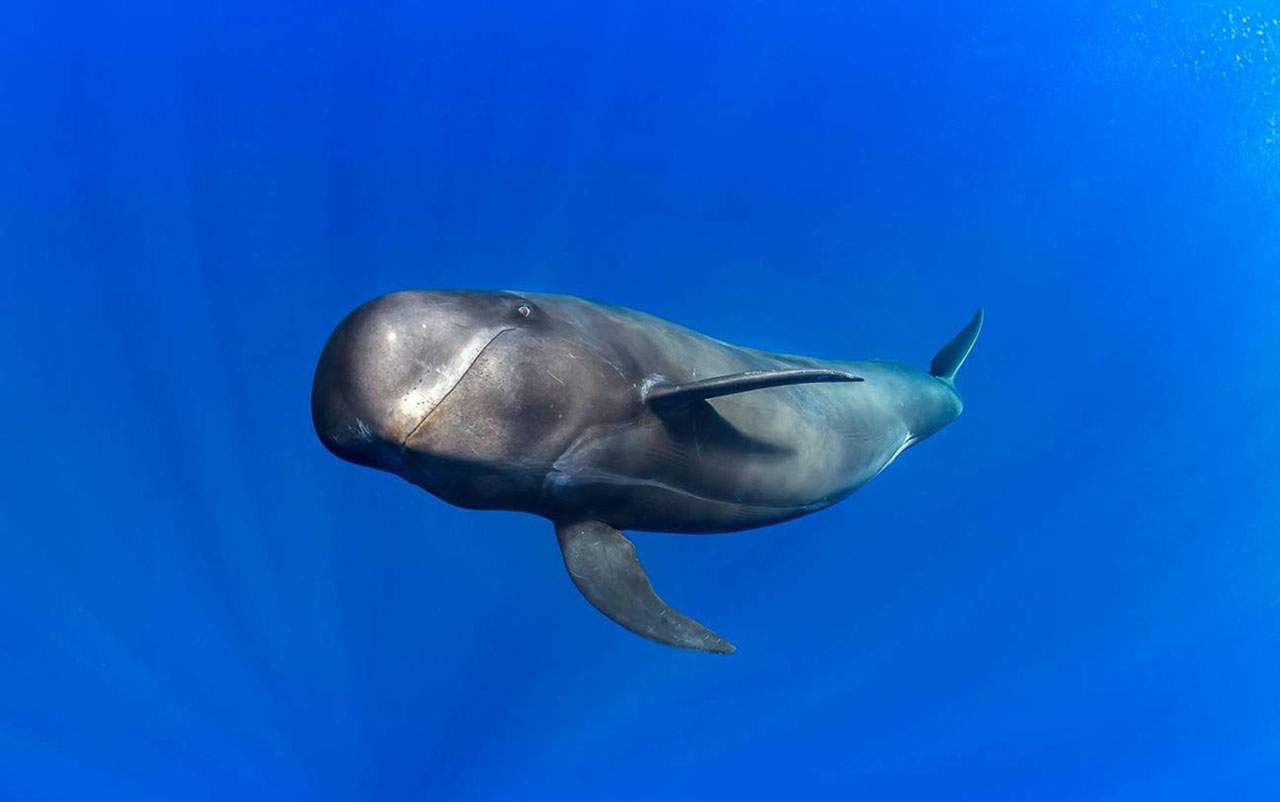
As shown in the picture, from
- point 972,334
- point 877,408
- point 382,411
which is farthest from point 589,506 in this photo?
point 972,334

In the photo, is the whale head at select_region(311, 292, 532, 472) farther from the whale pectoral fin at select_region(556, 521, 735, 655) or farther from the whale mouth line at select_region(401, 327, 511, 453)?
the whale pectoral fin at select_region(556, 521, 735, 655)

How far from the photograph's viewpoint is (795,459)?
18.7 ft

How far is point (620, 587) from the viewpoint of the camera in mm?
4832

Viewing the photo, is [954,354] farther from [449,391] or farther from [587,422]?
[449,391]

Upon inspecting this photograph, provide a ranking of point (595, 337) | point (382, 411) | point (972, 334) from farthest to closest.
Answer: point (972, 334) → point (595, 337) → point (382, 411)

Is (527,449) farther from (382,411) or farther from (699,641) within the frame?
(699,641)

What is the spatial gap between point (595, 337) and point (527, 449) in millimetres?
722

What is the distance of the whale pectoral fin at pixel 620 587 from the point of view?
4734 mm

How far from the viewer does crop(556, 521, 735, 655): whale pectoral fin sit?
4.73 m

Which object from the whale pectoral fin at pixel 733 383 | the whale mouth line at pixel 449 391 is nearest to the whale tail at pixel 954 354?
the whale pectoral fin at pixel 733 383

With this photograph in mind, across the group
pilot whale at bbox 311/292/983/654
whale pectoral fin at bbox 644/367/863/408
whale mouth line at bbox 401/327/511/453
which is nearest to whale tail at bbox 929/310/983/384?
pilot whale at bbox 311/292/983/654

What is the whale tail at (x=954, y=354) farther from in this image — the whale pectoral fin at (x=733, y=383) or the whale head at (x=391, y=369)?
the whale head at (x=391, y=369)

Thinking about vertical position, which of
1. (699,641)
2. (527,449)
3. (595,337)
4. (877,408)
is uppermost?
(877,408)

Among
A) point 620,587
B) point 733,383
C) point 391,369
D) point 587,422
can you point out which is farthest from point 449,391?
point 620,587
